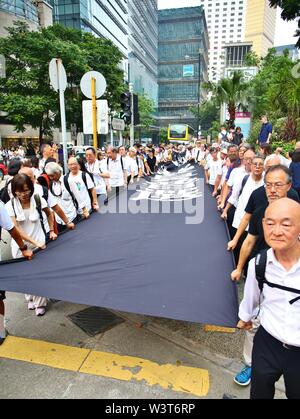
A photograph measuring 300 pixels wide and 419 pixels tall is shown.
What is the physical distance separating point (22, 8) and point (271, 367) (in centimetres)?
3820

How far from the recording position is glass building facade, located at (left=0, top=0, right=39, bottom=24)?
29.3m

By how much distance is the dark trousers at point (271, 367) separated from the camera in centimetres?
171

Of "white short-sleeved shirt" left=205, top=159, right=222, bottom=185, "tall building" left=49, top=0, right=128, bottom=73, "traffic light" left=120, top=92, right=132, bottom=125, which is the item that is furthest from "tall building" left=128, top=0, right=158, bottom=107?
"white short-sleeved shirt" left=205, top=159, right=222, bottom=185

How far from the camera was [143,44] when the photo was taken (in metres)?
81.7

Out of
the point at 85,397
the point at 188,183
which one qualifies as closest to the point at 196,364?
the point at 85,397

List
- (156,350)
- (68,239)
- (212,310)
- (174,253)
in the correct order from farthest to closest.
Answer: (68,239), (174,253), (156,350), (212,310)

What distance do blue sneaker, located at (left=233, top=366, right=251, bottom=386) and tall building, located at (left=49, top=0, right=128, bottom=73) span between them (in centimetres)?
3691

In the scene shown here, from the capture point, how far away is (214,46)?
161 m

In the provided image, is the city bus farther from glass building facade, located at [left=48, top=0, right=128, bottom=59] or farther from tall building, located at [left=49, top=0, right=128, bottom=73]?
glass building facade, located at [left=48, top=0, right=128, bottom=59]

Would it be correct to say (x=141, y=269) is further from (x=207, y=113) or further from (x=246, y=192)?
(x=207, y=113)

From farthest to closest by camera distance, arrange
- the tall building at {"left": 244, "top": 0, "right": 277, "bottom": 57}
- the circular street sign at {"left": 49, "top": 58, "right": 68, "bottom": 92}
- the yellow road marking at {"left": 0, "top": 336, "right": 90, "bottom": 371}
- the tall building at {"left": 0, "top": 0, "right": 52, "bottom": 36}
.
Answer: the tall building at {"left": 244, "top": 0, "right": 277, "bottom": 57}
the tall building at {"left": 0, "top": 0, "right": 52, "bottom": 36}
the circular street sign at {"left": 49, "top": 58, "right": 68, "bottom": 92}
the yellow road marking at {"left": 0, "top": 336, "right": 90, "bottom": 371}

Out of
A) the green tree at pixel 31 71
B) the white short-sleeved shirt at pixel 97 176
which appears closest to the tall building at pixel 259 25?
the green tree at pixel 31 71

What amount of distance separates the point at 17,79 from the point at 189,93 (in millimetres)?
78985

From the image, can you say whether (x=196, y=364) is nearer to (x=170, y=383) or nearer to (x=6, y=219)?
(x=170, y=383)
